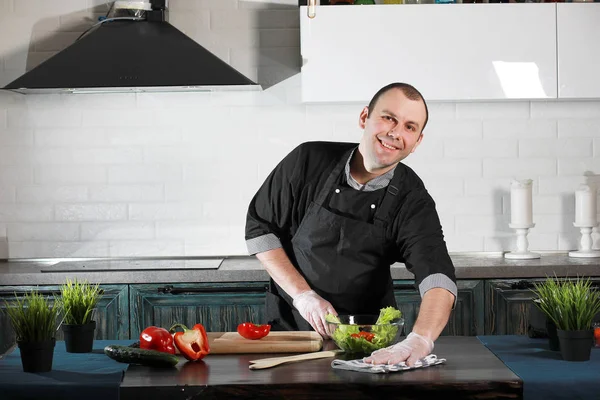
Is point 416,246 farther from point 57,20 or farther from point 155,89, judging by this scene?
point 57,20

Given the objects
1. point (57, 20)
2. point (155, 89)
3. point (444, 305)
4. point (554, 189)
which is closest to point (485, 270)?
point (554, 189)

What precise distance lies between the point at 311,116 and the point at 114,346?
8.63 ft

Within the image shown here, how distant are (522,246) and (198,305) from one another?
1776mm

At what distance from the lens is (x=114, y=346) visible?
8.66 feet

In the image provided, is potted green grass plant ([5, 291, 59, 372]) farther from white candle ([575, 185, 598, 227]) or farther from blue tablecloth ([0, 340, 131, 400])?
white candle ([575, 185, 598, 227])

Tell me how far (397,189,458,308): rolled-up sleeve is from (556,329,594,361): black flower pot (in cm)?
48

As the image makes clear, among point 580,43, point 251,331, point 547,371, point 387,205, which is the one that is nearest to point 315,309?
point 251,331

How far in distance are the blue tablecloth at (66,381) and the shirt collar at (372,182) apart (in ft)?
3.88

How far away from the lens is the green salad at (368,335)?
2.70m

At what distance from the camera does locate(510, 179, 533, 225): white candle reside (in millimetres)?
4828

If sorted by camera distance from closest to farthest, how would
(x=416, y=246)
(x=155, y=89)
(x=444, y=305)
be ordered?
(x=444, y=305) → (x=416, y=246) → (x=155, y=89)

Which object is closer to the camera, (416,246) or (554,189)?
(416,246)

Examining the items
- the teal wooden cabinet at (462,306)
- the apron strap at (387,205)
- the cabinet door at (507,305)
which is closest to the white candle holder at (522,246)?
the cabinet door at (507,305)

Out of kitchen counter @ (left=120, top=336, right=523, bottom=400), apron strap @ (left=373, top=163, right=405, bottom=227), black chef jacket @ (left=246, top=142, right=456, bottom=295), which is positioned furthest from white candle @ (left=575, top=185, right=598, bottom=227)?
kitchen counter @ (left=120, top=336, right=523, bottom=400)
